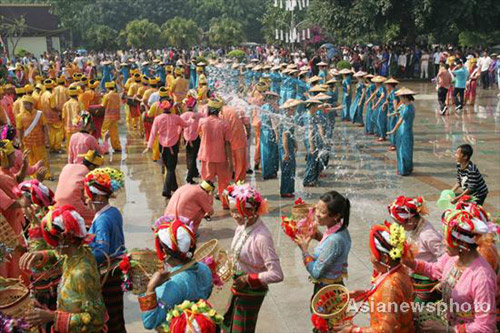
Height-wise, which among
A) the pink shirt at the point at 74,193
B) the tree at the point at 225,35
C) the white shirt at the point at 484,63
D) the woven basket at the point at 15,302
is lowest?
the woven basket at the point at 15,302

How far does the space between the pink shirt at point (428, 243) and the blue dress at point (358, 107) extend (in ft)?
39.7

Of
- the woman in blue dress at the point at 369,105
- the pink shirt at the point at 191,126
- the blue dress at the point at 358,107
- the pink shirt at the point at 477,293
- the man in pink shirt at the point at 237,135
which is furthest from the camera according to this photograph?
the blue dress at the point at 358,107

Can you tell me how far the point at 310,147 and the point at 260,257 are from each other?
20.7 ft

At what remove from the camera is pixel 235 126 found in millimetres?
9875

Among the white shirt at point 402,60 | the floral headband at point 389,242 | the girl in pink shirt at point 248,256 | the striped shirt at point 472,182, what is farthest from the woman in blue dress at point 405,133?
the white shirt at point 402,60

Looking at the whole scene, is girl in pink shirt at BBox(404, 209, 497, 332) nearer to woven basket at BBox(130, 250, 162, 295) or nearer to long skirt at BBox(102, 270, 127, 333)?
woven basket at BBox(130, 250, 162, 295)

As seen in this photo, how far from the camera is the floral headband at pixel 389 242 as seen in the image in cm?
377

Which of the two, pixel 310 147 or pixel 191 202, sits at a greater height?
pixel 191 202

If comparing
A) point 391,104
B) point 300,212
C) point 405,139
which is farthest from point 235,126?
point 391,104

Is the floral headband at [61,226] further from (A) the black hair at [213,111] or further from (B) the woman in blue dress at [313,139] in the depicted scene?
(B) the woman in blue dress at [313,139]

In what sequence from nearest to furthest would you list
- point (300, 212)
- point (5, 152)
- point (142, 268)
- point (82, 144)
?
point (142, 268) → point (300, 212) → point (5, 152) → point (82, 144)

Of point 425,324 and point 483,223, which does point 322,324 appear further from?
point 483,223

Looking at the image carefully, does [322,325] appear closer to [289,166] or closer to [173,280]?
[173,280]

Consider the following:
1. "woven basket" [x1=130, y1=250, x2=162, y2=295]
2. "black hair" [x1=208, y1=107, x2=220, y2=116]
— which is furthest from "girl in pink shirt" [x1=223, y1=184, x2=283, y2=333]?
"black hair" [x1=208, y1=107, x2=220, y2=116]
